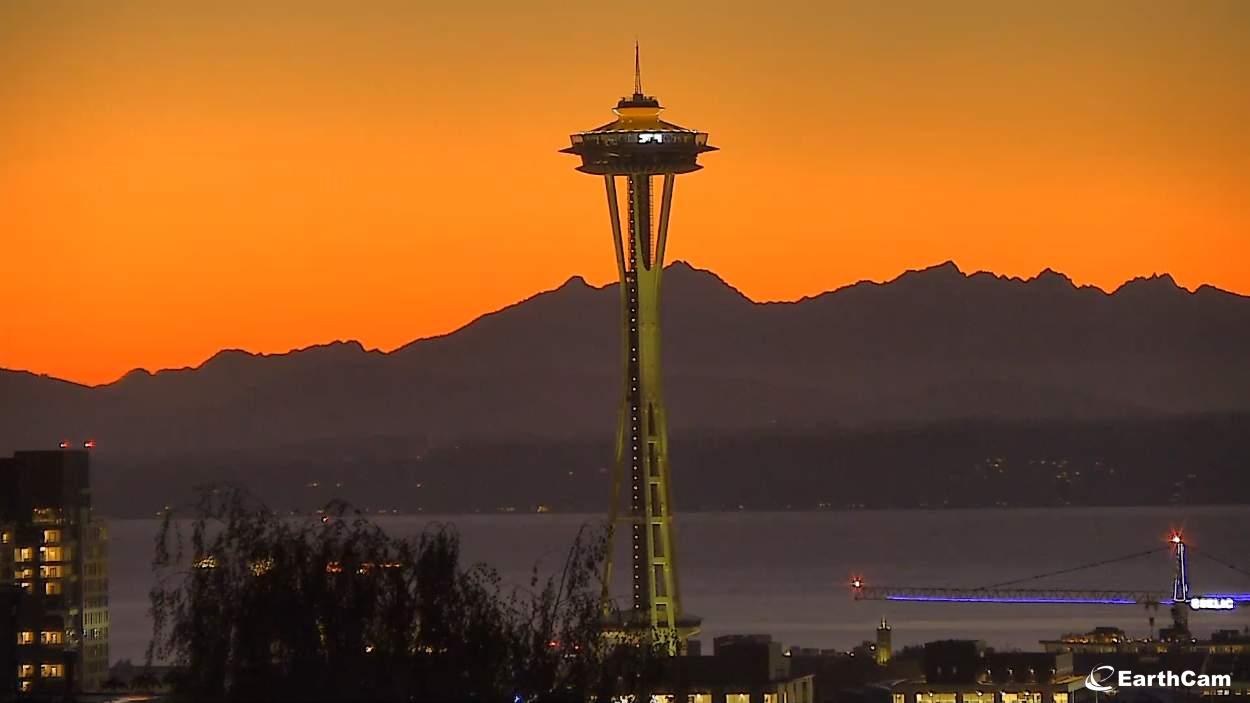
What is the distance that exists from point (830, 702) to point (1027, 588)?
4436 inches

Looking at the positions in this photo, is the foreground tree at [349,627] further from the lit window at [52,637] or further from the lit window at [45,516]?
the lit window at [45,516]

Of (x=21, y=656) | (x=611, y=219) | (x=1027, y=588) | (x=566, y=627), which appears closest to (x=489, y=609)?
(x=566, y=627)

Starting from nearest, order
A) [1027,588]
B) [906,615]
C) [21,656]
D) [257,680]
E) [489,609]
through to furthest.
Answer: [257,680], [489,609], [21,656], [906,615], [1027,588]

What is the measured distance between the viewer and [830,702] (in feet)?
292

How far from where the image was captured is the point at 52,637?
99.1 metres

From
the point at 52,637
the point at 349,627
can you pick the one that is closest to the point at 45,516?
the point at 52,637

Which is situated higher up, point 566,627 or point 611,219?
point 611,219

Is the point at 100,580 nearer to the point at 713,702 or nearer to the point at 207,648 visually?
the point at 713,702

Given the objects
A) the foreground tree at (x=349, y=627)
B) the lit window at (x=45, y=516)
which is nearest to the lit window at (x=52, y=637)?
the lit window at (x=45, y=516)

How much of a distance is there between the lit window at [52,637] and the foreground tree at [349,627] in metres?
67.3

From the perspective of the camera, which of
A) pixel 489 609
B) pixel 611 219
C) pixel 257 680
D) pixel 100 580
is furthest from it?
pixel 100 580

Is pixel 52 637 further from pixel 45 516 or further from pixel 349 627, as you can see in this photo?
pixel 349 627

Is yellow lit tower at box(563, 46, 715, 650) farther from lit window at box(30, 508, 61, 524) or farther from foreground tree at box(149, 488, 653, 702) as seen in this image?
foreground tree at box(149, 488, 653, 702)

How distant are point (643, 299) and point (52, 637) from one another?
73.7ft
